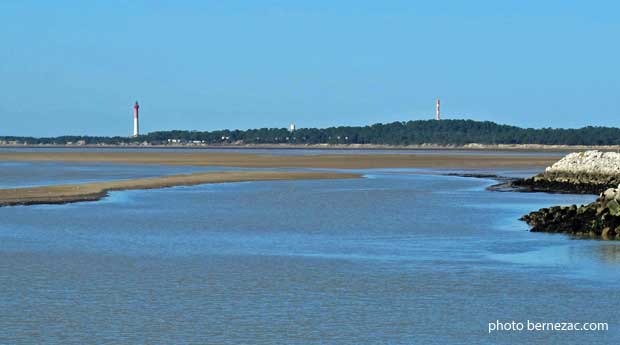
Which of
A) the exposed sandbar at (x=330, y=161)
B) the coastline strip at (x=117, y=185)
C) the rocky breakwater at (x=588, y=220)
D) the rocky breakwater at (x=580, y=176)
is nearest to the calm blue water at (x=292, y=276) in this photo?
the rocky breakwater at (x=588, y=220)

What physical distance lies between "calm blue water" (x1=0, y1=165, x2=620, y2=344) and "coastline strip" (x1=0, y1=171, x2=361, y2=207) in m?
3.04

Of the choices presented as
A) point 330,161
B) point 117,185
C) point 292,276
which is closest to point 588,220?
point 292,276

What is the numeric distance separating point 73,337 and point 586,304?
6.47m

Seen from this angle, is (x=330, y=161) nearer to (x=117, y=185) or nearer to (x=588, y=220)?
(x=117, y=185)

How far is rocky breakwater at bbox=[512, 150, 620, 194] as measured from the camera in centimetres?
3722

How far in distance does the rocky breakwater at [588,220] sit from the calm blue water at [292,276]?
25.2 inches

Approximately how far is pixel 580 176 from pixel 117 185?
1690 centimetres

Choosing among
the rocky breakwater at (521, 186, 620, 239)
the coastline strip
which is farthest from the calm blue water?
the coastline strip

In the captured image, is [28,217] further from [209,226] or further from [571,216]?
[571,216]

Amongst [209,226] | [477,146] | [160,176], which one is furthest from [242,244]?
[477,146]

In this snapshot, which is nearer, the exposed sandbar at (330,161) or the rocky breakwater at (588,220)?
the rocky breakwater at (588,220)

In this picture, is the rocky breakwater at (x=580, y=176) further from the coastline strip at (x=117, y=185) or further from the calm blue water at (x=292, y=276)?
the coastline strip at (x=117, y=185)

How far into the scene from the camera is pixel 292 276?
16484 mm

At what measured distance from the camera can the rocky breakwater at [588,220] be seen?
21953 millimetres
